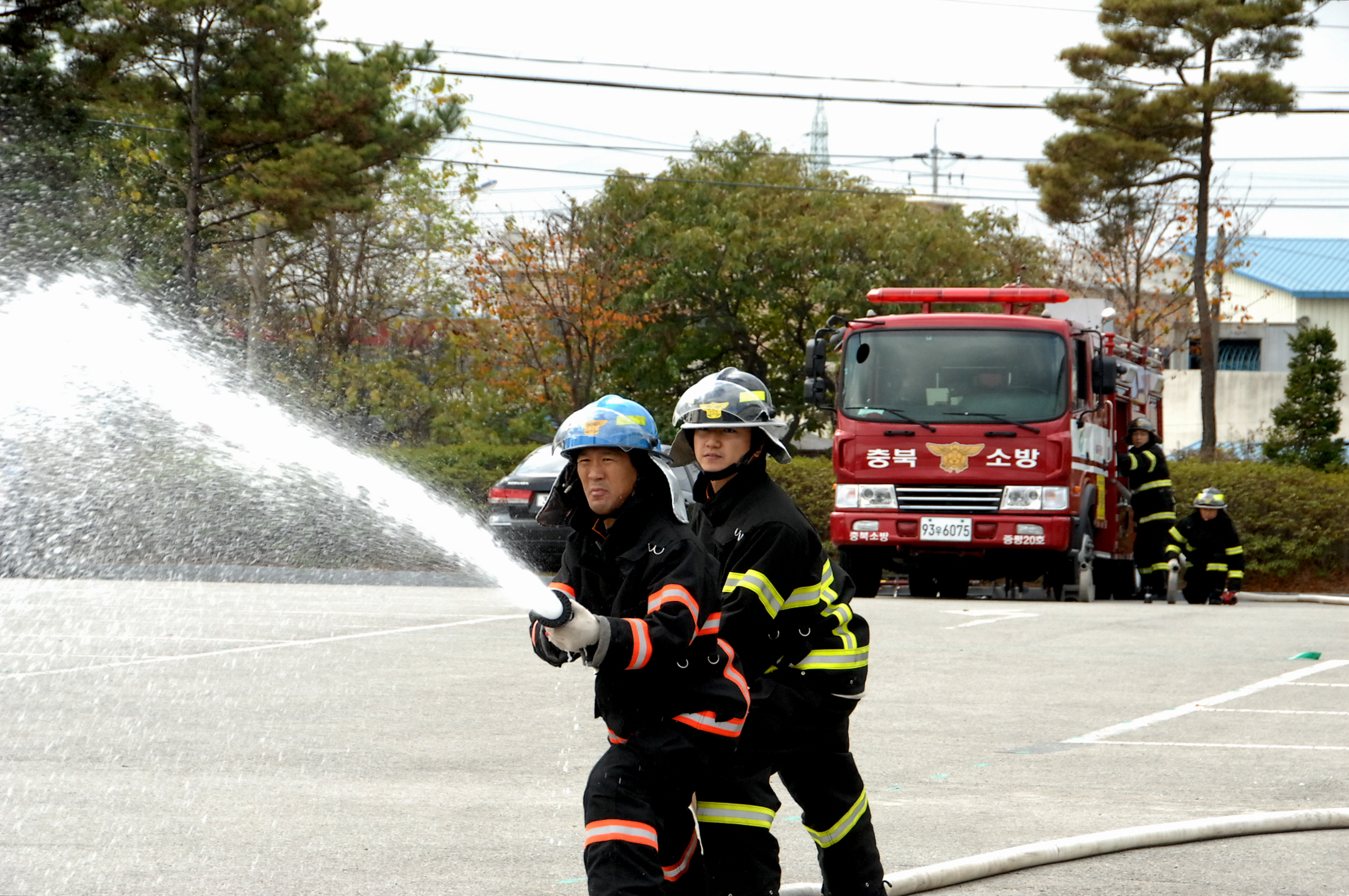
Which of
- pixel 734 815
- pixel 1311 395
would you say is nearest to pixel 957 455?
pixel 734 815

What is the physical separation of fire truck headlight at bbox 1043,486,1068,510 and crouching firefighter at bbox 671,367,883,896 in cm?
1162

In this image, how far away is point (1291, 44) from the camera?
2739cm

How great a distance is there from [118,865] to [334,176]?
1749cm

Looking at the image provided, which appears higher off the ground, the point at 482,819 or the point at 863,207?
the point at 863,207

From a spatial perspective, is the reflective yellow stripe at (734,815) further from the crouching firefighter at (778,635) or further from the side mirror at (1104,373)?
the side mirror at (1104,373)

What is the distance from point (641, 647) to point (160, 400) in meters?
8.61

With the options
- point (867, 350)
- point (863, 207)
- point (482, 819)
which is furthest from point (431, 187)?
point (482, 819)

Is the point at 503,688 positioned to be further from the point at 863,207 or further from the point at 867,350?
the point at 863,207

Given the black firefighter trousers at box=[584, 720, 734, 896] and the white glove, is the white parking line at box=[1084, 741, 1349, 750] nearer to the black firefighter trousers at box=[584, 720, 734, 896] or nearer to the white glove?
the black firefighter trousers at box=[584, 720, 734, 896]

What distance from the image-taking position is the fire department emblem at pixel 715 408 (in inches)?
168

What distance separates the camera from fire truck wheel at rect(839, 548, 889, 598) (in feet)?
55.2

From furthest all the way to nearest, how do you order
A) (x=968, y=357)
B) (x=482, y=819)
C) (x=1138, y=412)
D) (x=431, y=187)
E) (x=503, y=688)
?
1. (x=431, y=187)
2. (x=1138, y=412)
3. (x=968, y=357)
4. (x=503, y=688)
5. (x=482, y=819)

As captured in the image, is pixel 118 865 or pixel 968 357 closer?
pixel 118 865

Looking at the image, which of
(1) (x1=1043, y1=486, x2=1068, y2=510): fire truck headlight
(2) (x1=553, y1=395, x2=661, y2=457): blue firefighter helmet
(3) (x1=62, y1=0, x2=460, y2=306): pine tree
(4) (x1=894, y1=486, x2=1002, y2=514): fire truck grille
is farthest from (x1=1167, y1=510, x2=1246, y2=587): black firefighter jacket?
(2) (x1=553, y1=395, x2=661, y2=457): blue firefighter helmet
